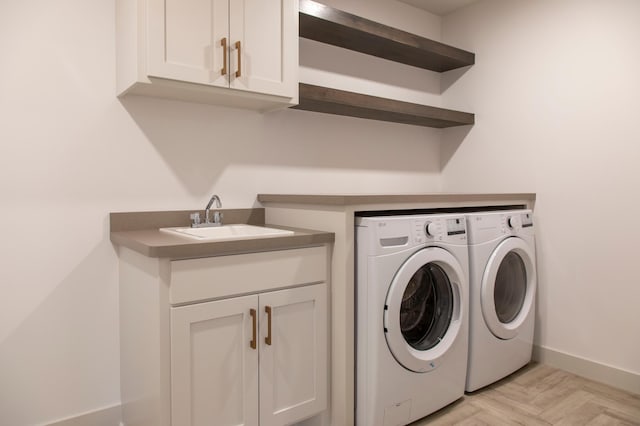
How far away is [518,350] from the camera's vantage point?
2.45m

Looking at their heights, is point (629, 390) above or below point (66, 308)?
below

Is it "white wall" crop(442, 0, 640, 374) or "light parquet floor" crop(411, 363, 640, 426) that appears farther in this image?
"white wall" crop(442, 0, 640, 374)

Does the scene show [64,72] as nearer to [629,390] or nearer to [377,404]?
[377,404]

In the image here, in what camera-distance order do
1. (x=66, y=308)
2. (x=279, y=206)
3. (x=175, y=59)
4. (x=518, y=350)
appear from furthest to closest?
(x=518, y=350) → (x=279, y=206) → (x=66, y=308) → (x=175, y=59)

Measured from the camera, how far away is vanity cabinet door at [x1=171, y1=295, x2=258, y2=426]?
1.48 metres

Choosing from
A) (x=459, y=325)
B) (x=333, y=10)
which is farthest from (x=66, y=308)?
(x=333, y=10)

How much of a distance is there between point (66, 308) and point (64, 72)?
39.5 inches

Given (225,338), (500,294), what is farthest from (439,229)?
(225,338)

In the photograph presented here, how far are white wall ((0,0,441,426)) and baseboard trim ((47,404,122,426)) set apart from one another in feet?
0.09

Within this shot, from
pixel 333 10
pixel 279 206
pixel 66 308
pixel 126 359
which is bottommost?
pixel 126 359

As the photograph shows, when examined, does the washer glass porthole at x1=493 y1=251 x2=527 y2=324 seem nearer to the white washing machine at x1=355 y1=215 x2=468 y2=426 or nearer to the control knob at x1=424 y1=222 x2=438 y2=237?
the white washing machine at x1=355 y1=215 x2=468 y2=426

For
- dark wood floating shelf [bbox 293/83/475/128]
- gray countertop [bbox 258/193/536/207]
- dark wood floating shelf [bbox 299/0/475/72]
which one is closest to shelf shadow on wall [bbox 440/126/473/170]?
dark wood floating shelf [bbox 293/83/475/128]

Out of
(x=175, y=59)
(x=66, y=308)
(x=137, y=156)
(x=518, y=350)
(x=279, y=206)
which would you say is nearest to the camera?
(x=175, y=59)

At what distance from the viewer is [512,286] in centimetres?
256
